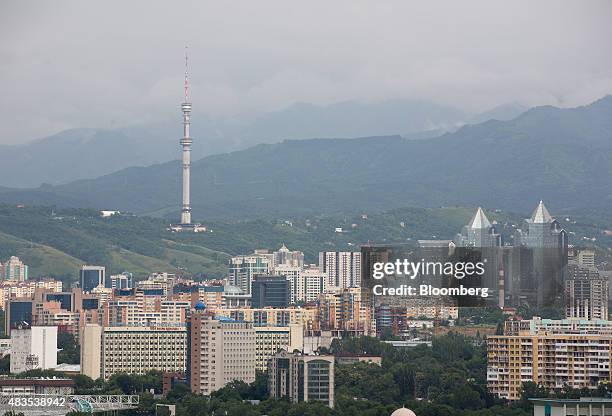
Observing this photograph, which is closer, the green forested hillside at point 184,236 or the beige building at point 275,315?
the beige building at point 275,315

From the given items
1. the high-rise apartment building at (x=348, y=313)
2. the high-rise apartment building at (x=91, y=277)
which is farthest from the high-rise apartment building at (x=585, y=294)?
the high-rise apartment building at (x=91, y=277)

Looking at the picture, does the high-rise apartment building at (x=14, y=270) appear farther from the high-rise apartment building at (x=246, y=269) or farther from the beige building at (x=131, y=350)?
the beige building at (x=131, y=350)

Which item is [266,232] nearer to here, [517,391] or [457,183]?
[457,183]

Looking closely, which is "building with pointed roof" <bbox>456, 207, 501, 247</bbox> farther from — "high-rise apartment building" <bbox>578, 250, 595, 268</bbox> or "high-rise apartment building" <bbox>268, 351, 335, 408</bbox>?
"high-rise apartment building" <bbox>268, 351, 335, 408</bbox>

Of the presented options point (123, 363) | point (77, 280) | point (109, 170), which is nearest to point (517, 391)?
point (123, 363)

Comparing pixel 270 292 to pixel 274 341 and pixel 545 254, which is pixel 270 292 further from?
pixel 274 341

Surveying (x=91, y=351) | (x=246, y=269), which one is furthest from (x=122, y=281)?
(x=91, y=351)
